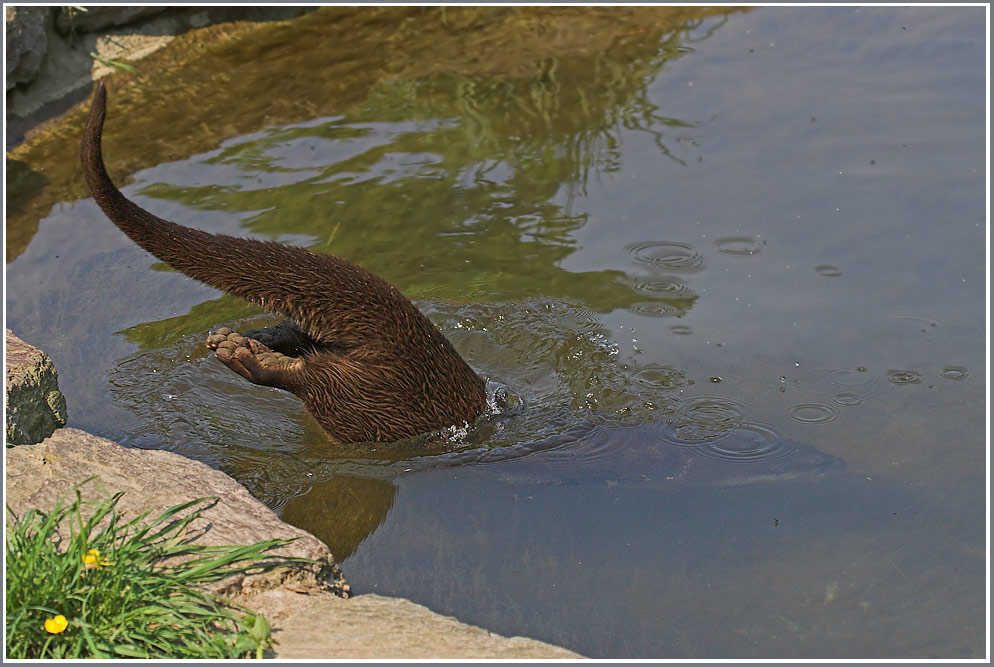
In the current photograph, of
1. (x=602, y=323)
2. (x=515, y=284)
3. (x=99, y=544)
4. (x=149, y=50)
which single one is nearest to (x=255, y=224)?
(x=515, y=284)

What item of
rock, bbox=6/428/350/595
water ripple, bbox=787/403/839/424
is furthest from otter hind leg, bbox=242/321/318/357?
water ripple, bbox=787/403/839/424

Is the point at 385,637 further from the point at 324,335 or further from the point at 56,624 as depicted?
the point at 324,335

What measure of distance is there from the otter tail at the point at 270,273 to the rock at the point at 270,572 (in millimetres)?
638

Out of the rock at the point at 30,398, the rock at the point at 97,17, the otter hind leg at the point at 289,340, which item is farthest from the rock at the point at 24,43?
the otter hind leg at the point at 289,340

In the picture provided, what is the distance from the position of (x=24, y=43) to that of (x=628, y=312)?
441cm

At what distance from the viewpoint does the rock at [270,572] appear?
2.87m

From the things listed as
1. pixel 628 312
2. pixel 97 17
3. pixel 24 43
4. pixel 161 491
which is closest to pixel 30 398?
pixel 161 491

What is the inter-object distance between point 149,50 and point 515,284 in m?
3.91

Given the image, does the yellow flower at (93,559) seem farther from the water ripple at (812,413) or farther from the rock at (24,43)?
the rock at (24,43)

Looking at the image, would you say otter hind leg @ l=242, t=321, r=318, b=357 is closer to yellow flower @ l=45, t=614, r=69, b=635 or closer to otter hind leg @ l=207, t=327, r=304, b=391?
otter hind leg @ l=207, t=327, r=304, b=391

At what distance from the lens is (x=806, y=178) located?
19.8 feet

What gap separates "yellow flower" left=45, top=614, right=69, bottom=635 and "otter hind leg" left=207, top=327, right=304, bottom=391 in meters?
1.22

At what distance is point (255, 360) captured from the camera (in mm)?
3781

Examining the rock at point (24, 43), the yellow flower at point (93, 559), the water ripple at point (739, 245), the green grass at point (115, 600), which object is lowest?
the water ripple at point (739, 245)
